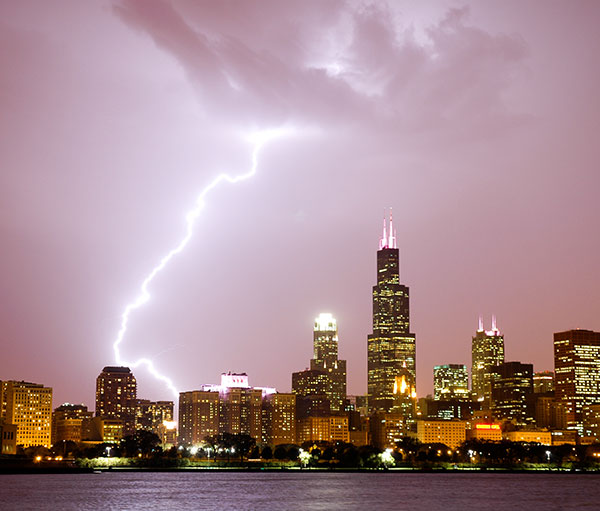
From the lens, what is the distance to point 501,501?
13262 cm

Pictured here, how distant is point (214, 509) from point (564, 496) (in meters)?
53.4

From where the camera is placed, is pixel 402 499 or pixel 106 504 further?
pixel 402 499

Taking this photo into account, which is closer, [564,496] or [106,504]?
[106,504]

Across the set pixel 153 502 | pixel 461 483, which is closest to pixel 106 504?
pixel 153 502

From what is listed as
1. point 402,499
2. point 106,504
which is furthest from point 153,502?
point 402,499

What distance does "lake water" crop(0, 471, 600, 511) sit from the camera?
404ft

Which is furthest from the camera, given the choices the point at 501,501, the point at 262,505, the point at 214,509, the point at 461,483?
the point at 461,483

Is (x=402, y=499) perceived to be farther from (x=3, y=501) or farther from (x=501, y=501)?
(x=3, y=501)

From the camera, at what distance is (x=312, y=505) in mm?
123625

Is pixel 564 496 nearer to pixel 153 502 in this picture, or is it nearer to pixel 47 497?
pixel 153 502

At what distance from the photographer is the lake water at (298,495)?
404ft

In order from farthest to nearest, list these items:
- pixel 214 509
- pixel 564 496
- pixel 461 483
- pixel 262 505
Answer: pixel 461 483 < pixel 564 496 < pixel 262 505 < pixel 214 509

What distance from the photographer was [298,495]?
144375mm

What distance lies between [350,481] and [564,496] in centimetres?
5188
